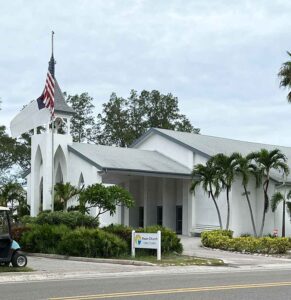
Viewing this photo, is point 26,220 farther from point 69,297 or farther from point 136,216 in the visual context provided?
point 69,297

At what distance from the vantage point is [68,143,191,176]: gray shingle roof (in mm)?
35906

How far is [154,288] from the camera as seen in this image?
1329 centimetres

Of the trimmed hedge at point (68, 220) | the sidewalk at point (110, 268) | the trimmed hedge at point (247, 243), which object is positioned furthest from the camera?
the trimmed hedge at point (247, 243)

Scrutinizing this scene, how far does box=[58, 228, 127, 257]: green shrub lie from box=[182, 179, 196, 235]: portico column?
51.3ft

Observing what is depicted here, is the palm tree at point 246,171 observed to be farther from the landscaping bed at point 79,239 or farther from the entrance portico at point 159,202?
the landscaping bed at point 79,239

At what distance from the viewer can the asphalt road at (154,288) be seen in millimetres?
11773

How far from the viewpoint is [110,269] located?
1916cm

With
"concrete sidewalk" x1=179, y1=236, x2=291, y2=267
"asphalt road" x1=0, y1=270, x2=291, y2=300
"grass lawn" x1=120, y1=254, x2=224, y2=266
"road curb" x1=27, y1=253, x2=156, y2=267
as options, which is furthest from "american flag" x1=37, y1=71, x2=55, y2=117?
"asphalt road" x1=0, y1=270, x2=291, y2=300

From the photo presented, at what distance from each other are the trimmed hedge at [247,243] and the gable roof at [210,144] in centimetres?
871

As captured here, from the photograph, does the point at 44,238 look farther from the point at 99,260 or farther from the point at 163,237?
the point at 163,237

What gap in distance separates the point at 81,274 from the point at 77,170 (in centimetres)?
1987

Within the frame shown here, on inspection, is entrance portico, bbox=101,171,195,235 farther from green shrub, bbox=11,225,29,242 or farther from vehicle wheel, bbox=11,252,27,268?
vehicle wheel, bbox=11,252,27,268

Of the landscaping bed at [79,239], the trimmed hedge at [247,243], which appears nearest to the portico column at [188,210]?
the trimmed hedge at [247,243]

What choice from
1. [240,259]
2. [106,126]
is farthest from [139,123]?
[240,259]
